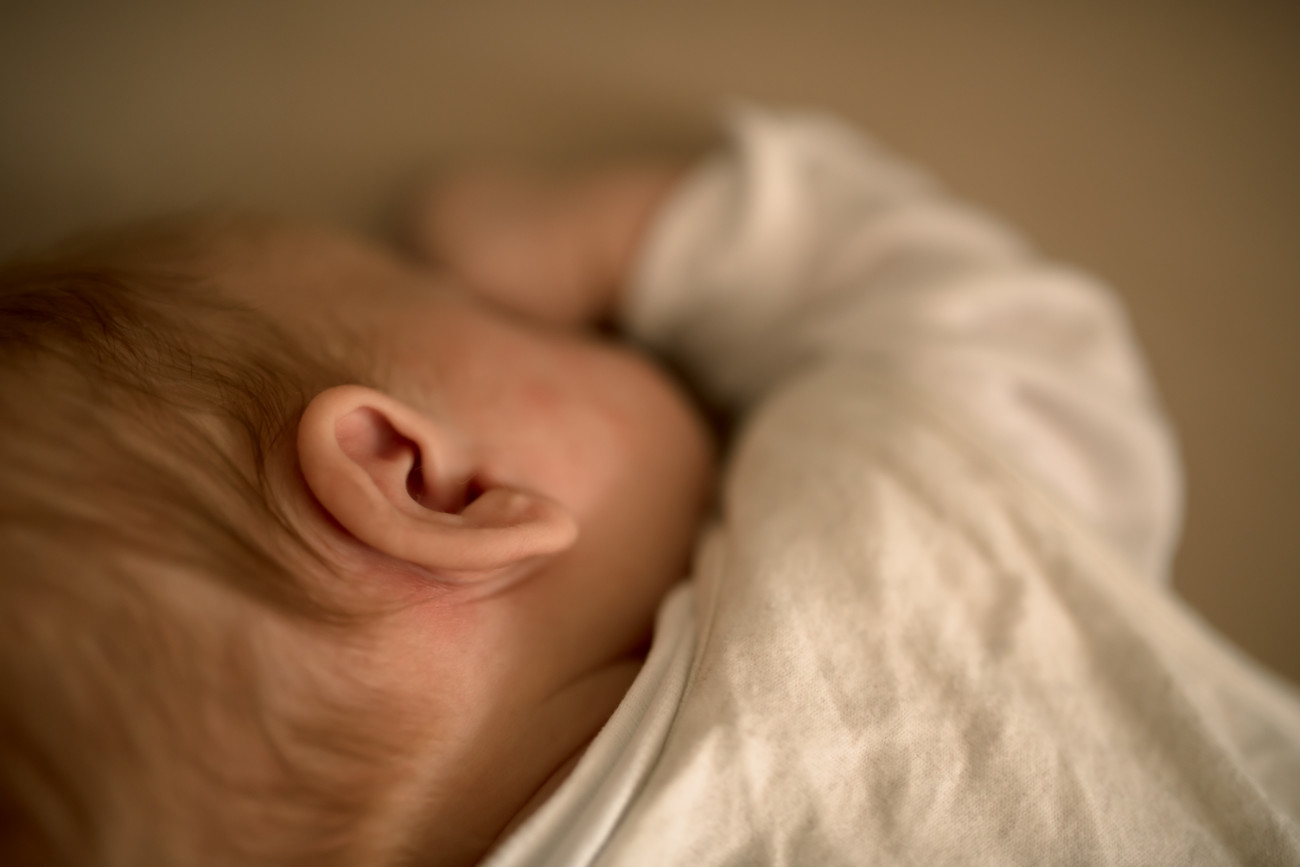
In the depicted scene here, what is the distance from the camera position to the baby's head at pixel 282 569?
0.34 m

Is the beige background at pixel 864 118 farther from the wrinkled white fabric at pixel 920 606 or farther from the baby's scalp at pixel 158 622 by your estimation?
the baby's scalp at pixel 158 622

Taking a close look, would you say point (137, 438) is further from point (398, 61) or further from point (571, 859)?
point (398, 61)

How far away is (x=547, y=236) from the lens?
744 mm

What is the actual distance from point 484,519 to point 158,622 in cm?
16

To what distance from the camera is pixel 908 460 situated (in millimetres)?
541

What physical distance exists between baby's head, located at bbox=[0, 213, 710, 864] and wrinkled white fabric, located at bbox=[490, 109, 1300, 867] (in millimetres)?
64

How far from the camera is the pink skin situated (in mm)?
409

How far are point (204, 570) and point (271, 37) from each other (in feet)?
2.21

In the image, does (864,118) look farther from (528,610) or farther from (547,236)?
(528,610)

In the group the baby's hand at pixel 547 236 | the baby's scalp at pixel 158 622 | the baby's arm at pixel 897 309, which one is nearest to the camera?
the baby's scalp at pixel 158 622

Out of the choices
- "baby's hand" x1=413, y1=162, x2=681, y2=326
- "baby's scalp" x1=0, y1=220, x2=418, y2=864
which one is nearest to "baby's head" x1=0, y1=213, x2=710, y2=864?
"baby's scalp" x1=0, y1=220, x2=418, y2=864

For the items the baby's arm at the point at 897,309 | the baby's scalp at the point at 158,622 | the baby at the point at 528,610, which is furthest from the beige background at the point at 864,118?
the baby's scalp at the point at 158,622

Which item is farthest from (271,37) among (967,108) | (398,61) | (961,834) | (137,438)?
(961,834)

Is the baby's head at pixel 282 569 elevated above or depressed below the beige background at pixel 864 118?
below
